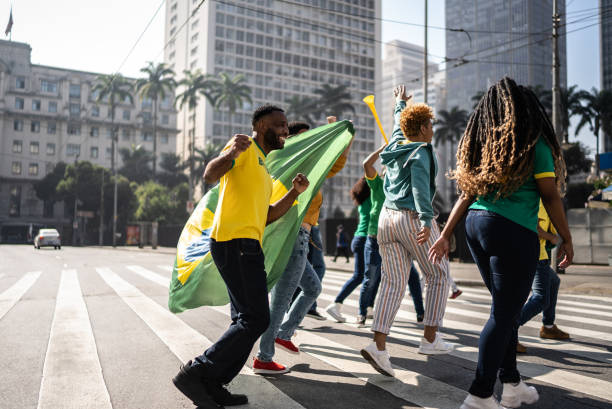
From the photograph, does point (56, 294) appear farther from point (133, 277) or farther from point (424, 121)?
point (424, 121)

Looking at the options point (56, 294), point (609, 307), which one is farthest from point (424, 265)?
point (56, 294)

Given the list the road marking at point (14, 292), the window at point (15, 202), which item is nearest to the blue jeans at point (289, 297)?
the road marking at point (14, 292)

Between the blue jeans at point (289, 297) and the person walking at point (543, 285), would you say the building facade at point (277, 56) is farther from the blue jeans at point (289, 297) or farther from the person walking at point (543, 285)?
the blue jeans at point (289, 297)

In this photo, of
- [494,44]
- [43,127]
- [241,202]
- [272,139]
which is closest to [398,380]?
[241,202]

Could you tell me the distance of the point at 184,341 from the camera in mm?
5078

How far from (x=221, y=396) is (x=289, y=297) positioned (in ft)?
3.60

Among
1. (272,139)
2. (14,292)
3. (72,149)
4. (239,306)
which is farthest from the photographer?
(72,149)

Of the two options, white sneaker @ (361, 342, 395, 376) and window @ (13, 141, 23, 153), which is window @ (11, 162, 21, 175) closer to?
window @ (13, 141, 23, 153)

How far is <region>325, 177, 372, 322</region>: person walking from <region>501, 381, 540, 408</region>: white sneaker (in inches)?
128

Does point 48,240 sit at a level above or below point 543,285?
below

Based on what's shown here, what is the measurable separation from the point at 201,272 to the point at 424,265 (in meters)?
1.83

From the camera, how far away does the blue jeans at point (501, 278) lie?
2852 mm

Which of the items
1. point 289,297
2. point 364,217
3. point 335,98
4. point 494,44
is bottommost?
point 289,297

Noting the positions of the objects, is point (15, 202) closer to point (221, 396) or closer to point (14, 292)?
point (14, 292)
